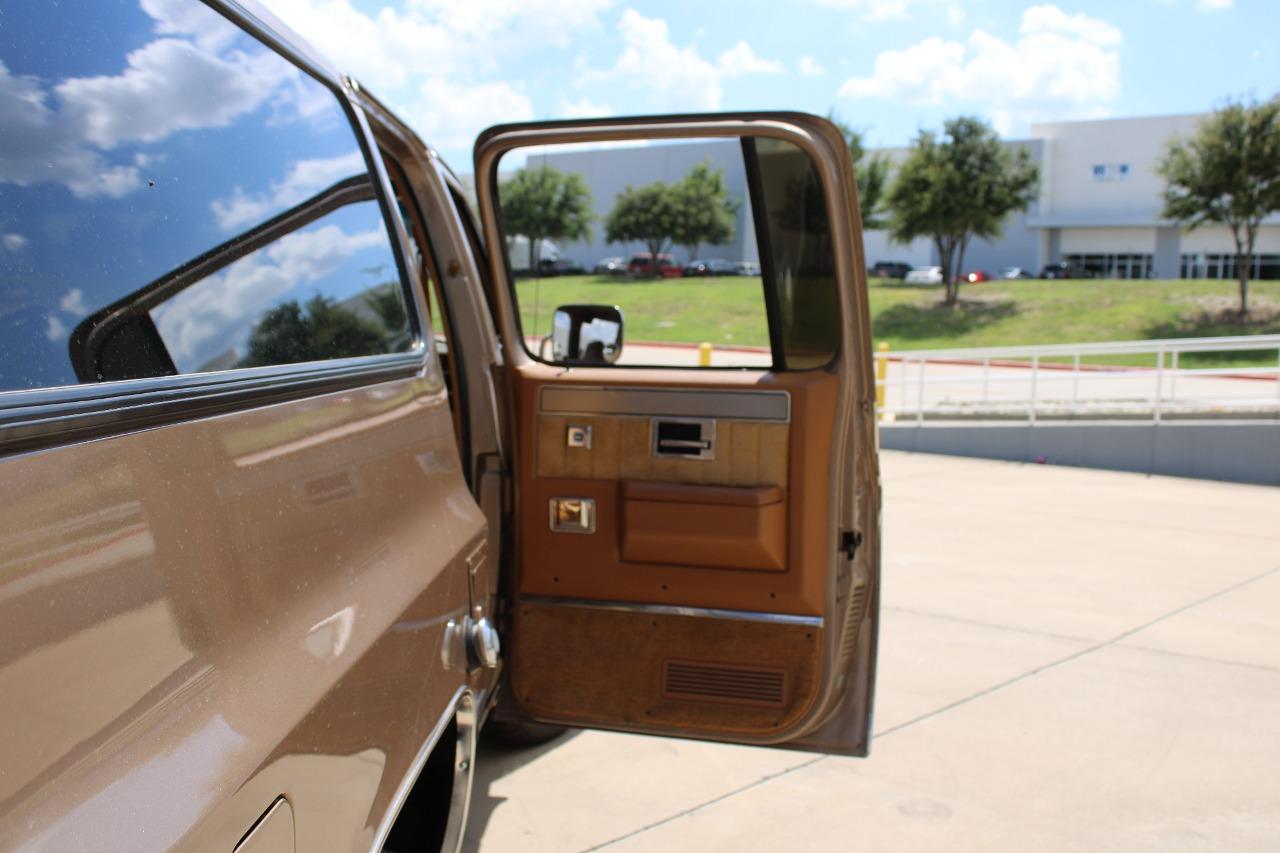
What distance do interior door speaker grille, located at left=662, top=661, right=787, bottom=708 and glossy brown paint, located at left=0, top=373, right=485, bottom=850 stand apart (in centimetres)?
138

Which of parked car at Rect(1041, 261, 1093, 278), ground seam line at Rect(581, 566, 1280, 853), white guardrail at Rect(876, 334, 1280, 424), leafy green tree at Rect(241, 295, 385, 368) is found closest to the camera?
leafy green tree at Rect(241, 295, 385, 368)

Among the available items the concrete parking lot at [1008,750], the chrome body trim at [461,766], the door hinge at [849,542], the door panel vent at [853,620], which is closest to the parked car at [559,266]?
the door hinge at [849,542]

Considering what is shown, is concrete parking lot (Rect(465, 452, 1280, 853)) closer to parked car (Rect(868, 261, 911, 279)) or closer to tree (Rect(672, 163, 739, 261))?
tree (Rect(672, 163, 739, 261))

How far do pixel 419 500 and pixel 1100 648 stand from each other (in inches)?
178

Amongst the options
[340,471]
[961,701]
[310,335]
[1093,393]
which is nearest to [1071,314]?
[1093,393]

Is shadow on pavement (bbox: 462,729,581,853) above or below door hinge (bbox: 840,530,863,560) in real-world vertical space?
below

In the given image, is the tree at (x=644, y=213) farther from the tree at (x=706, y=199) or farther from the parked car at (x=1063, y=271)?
the parked car at (x=1063, y=271)

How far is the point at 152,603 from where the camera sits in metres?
1.17

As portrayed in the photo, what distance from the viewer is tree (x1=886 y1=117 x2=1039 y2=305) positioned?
112ft

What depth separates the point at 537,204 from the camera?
3.50 metres

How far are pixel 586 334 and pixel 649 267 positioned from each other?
4.00 metres

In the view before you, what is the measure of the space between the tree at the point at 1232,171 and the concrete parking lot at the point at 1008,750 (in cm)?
2409

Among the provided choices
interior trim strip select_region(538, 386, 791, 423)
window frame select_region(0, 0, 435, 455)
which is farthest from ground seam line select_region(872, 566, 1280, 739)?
window frame select_region(0, 0, 435, 455)

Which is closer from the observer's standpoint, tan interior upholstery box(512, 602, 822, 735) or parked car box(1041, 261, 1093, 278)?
tan interior upholstery box(512, 602, 822, 735)
